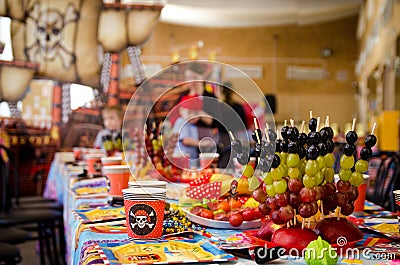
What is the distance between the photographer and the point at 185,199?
179 cm

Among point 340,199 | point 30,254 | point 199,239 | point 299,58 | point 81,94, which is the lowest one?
point 30,254

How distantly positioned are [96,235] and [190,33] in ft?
37.1

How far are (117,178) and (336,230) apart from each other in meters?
0.92

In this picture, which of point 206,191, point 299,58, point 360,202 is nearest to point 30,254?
point 206,191

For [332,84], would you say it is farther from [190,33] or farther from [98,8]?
[98,8]

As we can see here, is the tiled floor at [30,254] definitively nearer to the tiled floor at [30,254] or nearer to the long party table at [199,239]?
the tiled floor at [30,254]

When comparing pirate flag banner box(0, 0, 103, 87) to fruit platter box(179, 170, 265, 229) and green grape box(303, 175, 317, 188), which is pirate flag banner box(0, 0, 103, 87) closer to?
fruit platter box(179, 170, 265, 229)

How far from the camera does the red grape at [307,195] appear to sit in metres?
1.26

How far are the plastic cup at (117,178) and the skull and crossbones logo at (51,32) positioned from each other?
16.6ft

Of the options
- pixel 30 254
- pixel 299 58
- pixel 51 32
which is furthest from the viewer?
pixel 299 58

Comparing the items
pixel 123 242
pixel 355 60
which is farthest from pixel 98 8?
pixel 355 60

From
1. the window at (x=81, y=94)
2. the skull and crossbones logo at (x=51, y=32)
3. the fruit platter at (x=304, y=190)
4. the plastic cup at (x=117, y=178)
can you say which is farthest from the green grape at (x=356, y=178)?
the skull and crossbones logo at (x=51, y=32)

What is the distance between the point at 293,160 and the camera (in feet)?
4.23

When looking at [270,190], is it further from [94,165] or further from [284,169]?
[94,165]
